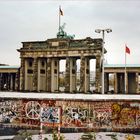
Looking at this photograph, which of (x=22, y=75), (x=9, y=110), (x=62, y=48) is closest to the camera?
(x=9, y=110)

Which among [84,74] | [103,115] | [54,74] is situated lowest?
[103,115]

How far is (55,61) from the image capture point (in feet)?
273

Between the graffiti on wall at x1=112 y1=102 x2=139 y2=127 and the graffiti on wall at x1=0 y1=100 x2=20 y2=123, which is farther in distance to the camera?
the graffiti on wall at x1=0 y1=100 x2=20 y2=123

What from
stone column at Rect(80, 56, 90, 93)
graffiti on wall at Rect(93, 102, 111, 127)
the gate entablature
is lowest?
graffiti on wall at Rect(93, 102, 111, 127)

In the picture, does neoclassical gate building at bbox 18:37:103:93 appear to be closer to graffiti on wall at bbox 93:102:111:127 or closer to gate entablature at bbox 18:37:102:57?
gate entablature at bbox 18:37:102:57

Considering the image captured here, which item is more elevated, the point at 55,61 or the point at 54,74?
the point at 55,61

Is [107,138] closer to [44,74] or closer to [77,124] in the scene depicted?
[77,124]

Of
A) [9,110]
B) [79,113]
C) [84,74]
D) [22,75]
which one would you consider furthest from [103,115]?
[22,75]

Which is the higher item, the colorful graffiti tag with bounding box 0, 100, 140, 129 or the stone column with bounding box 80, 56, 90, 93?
the stone column with bounding box 80, 56, 90, 93

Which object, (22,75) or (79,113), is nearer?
(79,113)

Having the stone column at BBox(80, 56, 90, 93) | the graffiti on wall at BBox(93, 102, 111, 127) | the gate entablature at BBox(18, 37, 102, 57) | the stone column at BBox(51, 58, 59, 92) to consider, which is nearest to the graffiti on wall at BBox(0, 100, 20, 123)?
the graffiti on wall at BBox(93, 102, 111, 127)

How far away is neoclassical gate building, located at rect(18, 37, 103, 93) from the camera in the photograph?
75.5m

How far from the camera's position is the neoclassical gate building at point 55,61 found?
248 feet

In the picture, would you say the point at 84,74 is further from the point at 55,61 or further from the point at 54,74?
the point at 55,61
